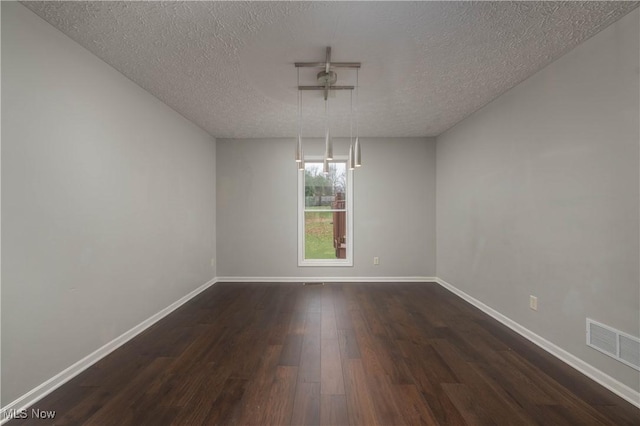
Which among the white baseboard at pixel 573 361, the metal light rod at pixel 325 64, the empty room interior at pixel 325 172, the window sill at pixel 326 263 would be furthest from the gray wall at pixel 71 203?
the white baseboard at pixel 573 361

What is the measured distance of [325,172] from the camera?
96.8 inches

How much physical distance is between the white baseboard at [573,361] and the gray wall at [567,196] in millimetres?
45

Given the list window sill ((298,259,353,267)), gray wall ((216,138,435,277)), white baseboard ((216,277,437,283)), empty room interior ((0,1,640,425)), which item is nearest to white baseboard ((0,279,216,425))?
empty room interior ((0,1,640,425))

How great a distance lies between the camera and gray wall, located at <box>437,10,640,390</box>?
1.67m

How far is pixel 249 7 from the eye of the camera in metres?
1.57

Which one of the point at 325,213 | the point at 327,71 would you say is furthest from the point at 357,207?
the point at 327,71

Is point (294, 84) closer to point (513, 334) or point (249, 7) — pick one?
point (249, 7)

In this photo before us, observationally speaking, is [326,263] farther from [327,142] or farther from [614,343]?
[614,343]

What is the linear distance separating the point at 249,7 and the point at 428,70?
5.14ft

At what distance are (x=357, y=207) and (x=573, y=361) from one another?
3.01 m

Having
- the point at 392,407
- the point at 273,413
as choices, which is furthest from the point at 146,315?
the point at 392,407

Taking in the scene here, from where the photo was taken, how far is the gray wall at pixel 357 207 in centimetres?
438

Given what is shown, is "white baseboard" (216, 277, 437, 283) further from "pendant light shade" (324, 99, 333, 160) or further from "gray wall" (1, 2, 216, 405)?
"pendant light shade" (324, 99, 333, 160)

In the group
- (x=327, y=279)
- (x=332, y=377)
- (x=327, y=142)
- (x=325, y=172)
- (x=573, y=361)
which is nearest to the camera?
(x=332, y=377)
